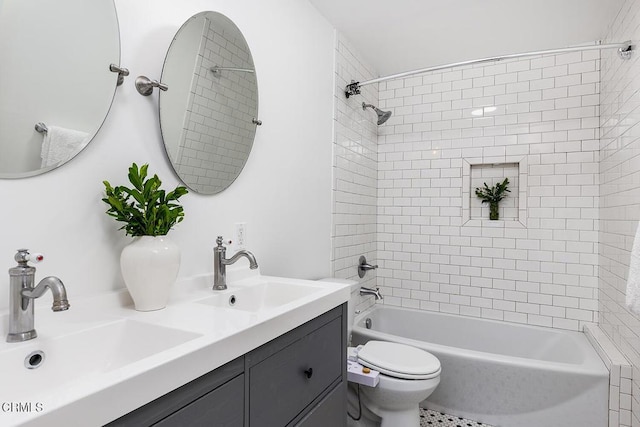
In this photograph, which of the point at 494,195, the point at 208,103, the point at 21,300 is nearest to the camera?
the point at 21,300

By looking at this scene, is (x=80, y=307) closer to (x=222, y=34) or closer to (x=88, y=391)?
(x=88, y=391)

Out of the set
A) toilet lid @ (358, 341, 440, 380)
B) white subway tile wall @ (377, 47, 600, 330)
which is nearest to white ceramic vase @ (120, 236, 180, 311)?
toilet lid @ (358, 341, 440, 380)

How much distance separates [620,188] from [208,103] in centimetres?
232

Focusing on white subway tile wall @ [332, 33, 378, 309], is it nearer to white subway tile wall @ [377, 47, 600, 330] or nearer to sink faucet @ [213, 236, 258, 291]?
white subway tile wall @ [377, 47, 600, 330]

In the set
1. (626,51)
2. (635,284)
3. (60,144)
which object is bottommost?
(635,284)

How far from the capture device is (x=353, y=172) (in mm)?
2869

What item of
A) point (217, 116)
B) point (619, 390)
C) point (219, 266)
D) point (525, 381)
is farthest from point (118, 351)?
point (619, 390)

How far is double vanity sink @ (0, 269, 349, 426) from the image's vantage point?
0.59 metres

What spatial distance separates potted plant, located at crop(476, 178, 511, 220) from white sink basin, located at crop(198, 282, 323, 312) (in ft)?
6.83

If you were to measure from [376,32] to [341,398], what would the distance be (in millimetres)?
2331

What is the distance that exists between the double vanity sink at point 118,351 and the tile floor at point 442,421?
1.48m

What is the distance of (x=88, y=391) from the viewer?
0.59 meters

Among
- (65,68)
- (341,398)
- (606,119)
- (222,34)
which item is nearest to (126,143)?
(65,68)

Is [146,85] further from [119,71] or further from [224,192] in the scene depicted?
[224,192]
